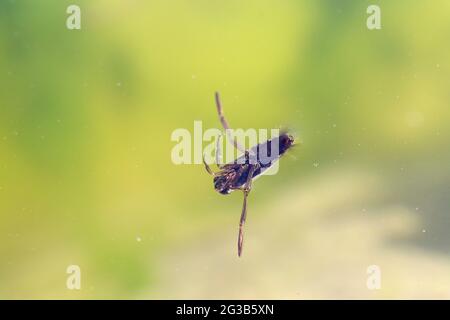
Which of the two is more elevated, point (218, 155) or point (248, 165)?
point (218, 155)
